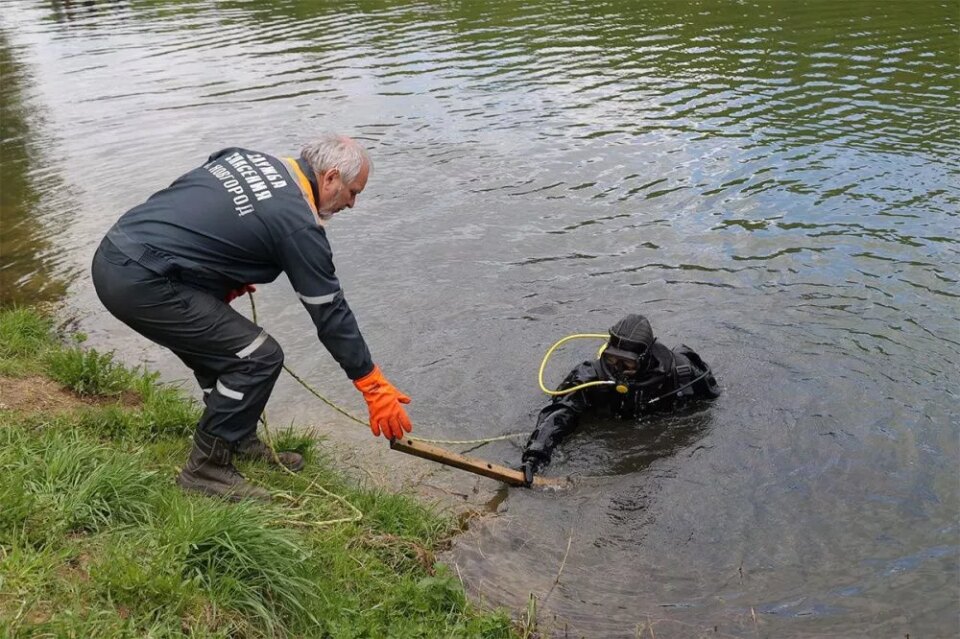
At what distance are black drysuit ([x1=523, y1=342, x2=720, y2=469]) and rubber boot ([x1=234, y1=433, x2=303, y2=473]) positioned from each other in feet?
5.48

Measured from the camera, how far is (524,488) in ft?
19.6

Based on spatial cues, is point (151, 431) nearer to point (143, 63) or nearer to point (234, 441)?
point (234, 441)

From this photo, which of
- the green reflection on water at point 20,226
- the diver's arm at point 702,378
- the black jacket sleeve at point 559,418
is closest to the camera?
the black jacket sleeve at point 559,418

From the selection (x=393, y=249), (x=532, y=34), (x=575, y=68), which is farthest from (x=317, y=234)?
(x=532, y=34)

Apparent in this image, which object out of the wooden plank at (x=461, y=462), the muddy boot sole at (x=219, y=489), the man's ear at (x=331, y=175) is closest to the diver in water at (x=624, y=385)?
the wooden plank at (x=461, y=462)

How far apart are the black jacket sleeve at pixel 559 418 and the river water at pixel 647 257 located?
0.81ft

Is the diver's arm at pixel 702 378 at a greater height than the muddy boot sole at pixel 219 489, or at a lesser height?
lesser

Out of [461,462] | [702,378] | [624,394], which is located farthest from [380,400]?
[702,378]

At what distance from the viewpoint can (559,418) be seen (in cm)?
642

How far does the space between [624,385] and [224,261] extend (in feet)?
10.2

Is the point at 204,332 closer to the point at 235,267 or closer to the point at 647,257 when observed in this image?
the point at 235,267

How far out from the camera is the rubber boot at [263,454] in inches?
217

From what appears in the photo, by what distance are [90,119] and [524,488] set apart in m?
13.5

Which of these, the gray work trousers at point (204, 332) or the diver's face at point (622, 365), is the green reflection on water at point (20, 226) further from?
the diver's face at point (622, 365)
